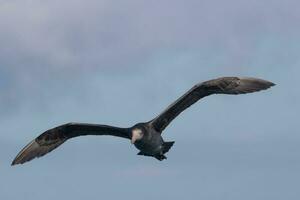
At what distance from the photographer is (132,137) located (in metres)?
28.0

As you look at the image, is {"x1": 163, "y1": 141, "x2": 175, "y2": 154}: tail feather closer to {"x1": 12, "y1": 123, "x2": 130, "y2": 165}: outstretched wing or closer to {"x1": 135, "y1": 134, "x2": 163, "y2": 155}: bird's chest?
{"x1": 135, "y1": 134, "x2": 163, "y2": 155}: bird's chest

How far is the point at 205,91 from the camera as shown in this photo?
29000 mm

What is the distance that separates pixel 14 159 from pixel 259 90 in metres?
10.3

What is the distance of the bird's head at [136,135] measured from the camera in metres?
27.9

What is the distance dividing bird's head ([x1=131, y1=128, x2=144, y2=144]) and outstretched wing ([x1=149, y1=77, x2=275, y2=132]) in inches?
41.2

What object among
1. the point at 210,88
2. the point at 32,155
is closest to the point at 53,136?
the point at 32,155

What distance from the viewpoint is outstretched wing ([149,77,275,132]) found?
28.8m

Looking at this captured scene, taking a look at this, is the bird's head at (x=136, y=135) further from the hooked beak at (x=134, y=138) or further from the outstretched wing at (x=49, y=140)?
the outstretched wing at (x=49, y=140)

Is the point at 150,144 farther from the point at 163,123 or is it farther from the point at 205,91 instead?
the point at 205,91

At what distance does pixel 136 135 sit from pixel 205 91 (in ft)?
10.3

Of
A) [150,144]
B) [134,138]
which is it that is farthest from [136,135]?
[150,144]

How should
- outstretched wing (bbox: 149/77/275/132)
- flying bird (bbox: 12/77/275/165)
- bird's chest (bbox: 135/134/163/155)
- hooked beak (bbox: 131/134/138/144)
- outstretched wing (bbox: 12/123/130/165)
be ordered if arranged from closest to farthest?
hooked beak (bbox: 131/134/138/144)
bird's chest (bbox: 135/134/163/155)
flying bird (bbox: 12/77/275/165)
outstretched wing (bbox: 149/77/275/132)
outstretched wing (bbox: 12/123/130/165)

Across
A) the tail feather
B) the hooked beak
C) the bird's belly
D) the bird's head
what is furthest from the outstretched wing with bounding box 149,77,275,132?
the hooked beak

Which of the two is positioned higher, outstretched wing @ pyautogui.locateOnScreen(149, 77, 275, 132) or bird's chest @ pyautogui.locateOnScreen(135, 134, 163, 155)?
outstretched wing @ pyautogui.locateOnScreen(149, 77, 275, 132)
